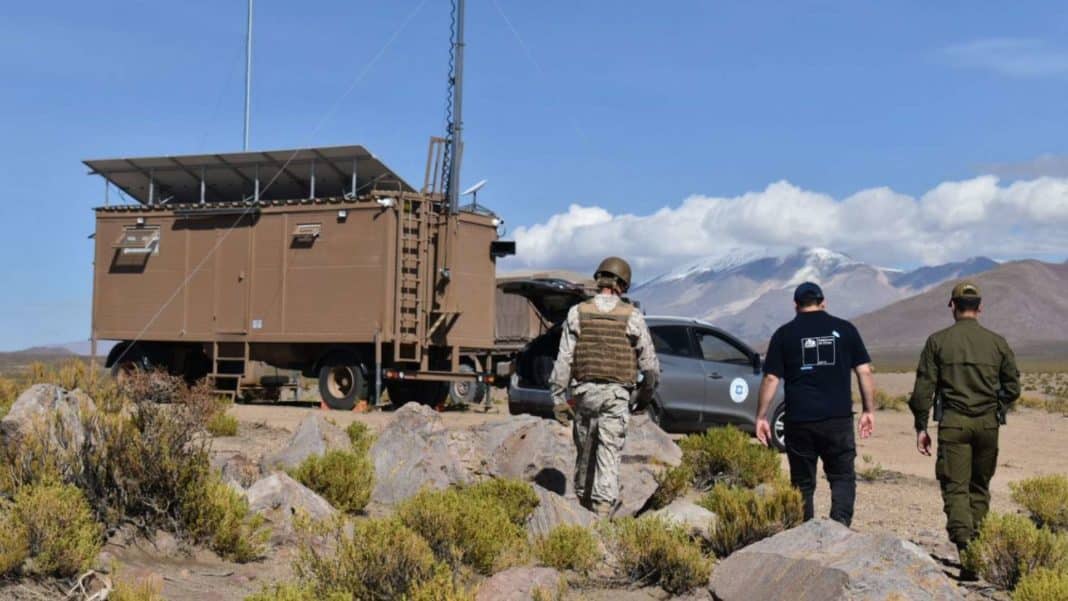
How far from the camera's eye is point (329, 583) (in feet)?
20.1

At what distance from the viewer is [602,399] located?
28.6 ft

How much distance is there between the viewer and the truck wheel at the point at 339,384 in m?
21.0

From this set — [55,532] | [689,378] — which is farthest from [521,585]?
[689,378]

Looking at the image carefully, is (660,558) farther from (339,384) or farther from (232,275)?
(232,275)

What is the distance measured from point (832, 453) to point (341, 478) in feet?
11.4

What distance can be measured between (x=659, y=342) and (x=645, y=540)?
8190 millimetres

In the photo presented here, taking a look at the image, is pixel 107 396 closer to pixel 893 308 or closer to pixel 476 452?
pixel 476 452

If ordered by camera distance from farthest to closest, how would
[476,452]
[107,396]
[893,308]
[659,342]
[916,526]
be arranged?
[893,308], [659,342], [107,396], [476,452], [916,526]

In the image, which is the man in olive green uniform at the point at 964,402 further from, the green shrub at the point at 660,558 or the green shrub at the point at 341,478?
the green shrub at the point at 341,478

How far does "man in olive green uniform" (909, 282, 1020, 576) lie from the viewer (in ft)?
26.0

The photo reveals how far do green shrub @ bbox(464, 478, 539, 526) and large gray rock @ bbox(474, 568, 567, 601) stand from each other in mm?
1737

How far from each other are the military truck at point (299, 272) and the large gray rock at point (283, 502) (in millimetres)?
11581

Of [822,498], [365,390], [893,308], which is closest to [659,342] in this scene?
[822,498]

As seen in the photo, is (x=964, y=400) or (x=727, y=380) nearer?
(x=964, y=400)
